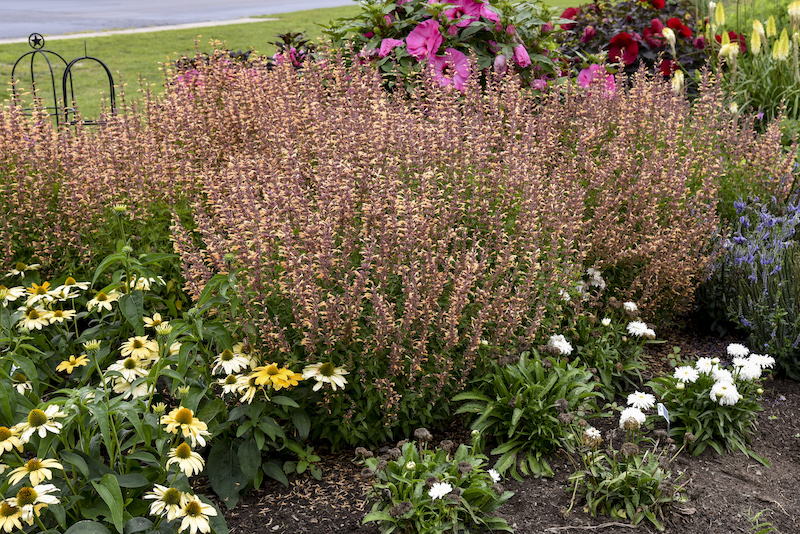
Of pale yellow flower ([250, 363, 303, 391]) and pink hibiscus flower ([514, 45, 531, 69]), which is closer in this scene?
pale yellow flower ([250, 363, 303, 391])

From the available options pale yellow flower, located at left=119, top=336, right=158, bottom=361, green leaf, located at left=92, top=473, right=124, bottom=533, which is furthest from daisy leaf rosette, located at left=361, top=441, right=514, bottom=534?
pale yellow flower, located at left=119, top=336, right=158, bottom=361

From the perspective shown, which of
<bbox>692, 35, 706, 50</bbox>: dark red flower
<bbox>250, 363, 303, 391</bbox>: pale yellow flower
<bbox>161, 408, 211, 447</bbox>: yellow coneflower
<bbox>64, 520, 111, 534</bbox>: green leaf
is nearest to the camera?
<bbox>64, 520, 111, 534</bbox>: green leaf

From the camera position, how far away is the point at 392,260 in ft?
9.98

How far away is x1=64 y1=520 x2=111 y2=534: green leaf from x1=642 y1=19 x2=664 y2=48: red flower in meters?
6.48

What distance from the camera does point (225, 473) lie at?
283cm

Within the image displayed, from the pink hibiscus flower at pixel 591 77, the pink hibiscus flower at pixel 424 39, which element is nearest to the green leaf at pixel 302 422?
the pink hibiscus flower at pixel 424 39

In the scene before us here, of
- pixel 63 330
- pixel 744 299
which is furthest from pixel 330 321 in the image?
pixel 744 299

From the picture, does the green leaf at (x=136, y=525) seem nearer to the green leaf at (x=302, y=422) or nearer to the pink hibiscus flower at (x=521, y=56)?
the green leaf at (x=302, y=422)

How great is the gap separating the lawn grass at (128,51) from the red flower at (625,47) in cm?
491

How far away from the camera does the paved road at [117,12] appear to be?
58.7 feet

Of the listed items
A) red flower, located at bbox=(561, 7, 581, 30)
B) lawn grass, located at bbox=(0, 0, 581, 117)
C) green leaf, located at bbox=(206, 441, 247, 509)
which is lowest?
green leaf, located at bbox=(206, 441, 247, 509)

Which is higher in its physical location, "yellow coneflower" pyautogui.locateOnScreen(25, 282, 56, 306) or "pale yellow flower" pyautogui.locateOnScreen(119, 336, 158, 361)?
"yellow coneflower" pyautogui.locateOnScreen(25, 282, 56, 306)

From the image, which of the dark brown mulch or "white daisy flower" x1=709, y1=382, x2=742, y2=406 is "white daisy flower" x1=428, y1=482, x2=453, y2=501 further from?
"white daisy flower" x1=709, y1=382, x2=742, y2=406

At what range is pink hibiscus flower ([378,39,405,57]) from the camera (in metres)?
5.48
